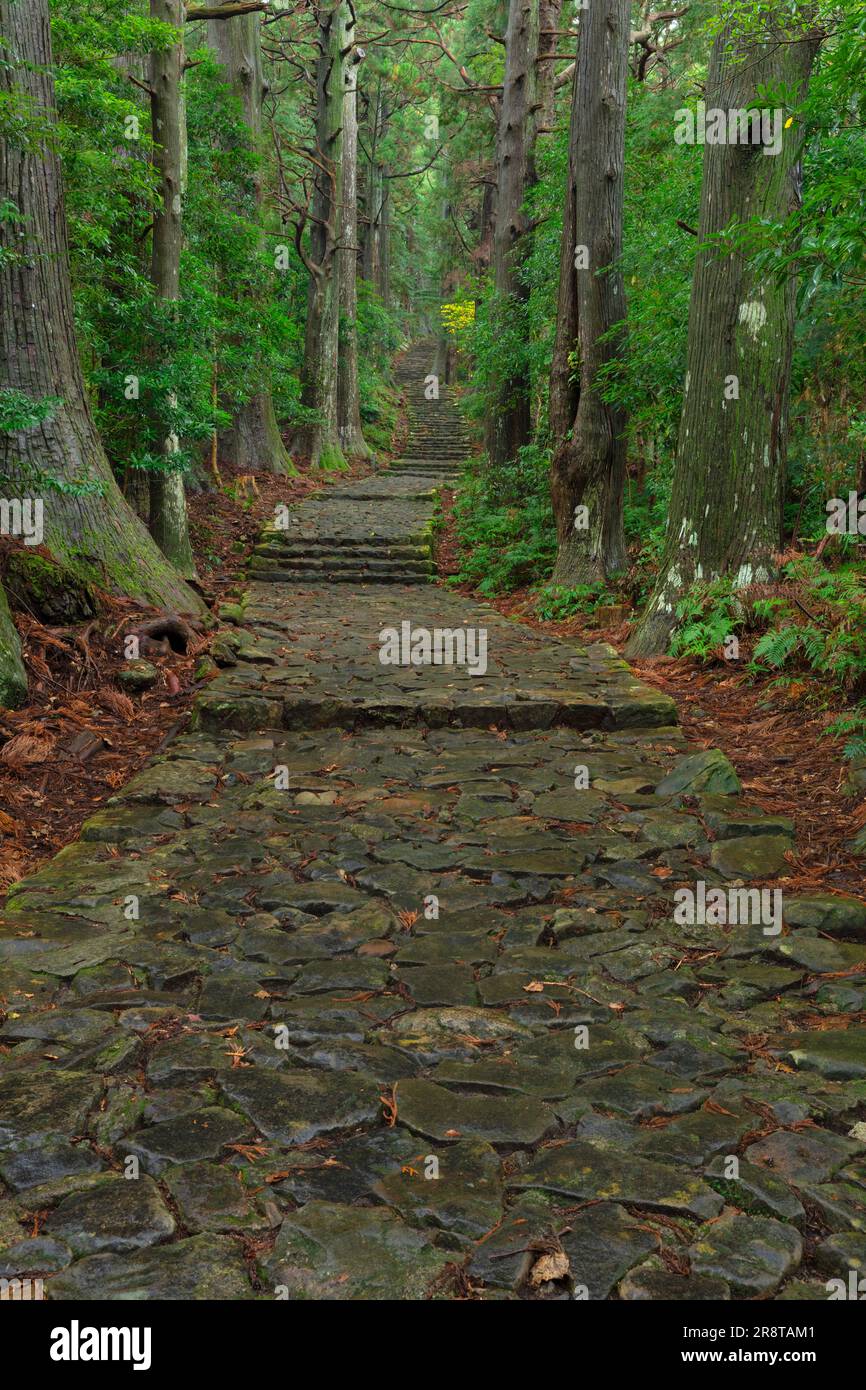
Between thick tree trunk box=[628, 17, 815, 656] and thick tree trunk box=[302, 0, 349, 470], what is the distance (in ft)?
47.2

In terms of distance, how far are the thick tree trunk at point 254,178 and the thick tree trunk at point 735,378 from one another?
374 inches

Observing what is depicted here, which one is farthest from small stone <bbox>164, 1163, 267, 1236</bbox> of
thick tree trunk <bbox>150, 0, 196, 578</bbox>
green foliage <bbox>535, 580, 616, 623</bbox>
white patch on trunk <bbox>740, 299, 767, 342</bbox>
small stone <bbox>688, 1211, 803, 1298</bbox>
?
green foliage <bbox>535, 580, 616, 623</bbox>

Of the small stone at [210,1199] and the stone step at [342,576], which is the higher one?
the stone step at [342,576]

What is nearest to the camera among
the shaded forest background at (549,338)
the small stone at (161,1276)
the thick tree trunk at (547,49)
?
the small stone at (161,1276)

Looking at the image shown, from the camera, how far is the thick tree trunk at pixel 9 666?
20.7 ft

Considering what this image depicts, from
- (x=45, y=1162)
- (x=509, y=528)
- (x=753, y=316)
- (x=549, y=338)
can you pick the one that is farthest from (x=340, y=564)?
(x=45, y=1162)

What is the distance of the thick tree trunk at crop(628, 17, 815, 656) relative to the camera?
786 cm

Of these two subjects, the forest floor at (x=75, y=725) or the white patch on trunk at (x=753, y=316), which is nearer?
the forest floor at (x=75, y=725)

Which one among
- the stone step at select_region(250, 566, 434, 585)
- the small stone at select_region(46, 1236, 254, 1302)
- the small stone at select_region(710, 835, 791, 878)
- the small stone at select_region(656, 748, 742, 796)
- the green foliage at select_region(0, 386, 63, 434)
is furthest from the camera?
the stone step at select_region(250, 566, 434, 585)

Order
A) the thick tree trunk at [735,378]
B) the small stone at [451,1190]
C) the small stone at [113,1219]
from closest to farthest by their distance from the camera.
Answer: the small stone at [113,1219] < the small stone at [451,1190] < the thick tree trunk at [735,378]

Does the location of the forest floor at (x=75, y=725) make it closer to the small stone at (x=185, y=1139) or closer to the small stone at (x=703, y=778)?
the small stone at (x=185, y=1139)

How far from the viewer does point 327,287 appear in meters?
21.9

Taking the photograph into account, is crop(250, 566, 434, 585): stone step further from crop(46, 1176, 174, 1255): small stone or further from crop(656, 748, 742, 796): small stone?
crop(46, 1176, 174, 1255): small stone

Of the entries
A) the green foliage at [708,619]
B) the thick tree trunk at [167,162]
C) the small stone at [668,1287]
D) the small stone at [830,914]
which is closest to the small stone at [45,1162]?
the small stone at [668,1287]
